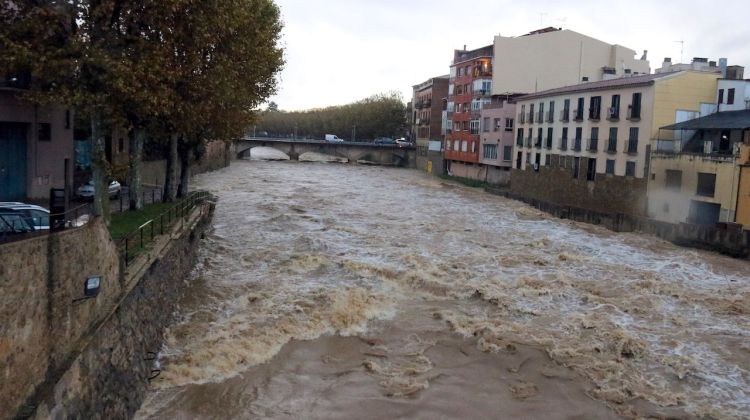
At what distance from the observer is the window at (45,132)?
29016 mm

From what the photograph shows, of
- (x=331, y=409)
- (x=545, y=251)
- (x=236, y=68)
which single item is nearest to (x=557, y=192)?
(x=545, y=251)

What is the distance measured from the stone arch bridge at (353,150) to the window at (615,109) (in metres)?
55.2

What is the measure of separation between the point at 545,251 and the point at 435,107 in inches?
2601

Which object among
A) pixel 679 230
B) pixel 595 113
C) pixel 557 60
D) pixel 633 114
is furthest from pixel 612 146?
pixel 557 60

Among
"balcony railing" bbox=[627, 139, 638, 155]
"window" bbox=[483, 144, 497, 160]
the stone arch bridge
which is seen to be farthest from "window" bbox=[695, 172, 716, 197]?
the stone arch bridge

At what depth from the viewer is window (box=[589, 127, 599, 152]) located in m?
48.7

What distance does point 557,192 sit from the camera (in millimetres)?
52375

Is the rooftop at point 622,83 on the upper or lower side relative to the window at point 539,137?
upper

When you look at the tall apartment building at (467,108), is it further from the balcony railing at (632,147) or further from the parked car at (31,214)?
the parked car at (31,214)

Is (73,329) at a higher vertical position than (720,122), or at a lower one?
lower

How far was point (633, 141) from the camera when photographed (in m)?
44.3

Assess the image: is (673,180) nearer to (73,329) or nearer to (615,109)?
(615,109)

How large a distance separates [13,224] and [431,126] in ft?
270

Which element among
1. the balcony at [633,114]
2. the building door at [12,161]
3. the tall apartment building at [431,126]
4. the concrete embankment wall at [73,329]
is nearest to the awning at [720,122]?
the balcony at [633,114]
